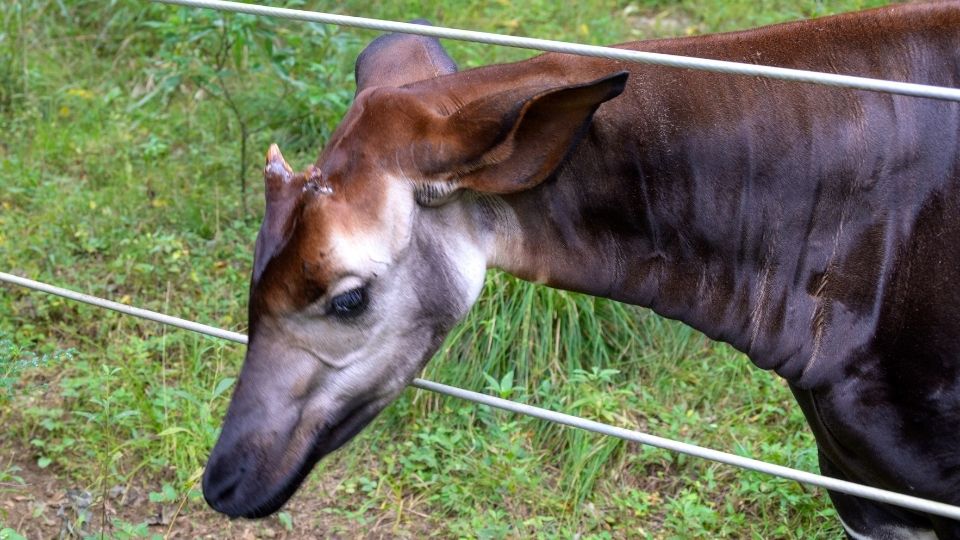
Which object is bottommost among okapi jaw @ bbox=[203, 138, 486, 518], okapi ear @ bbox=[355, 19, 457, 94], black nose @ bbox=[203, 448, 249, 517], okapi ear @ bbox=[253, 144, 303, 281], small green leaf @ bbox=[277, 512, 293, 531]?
small green leaf @ bbox=[277, 512, 293, 531]

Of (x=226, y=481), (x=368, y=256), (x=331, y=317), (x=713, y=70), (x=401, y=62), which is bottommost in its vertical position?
(x=226, y=481)

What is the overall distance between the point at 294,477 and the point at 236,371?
1927 mm

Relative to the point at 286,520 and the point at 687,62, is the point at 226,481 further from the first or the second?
the point at 286,520

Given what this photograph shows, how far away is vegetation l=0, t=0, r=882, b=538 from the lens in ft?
12.3

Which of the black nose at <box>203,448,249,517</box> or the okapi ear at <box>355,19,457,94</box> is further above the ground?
the okapi ear at <box>355,19,457,94</box>

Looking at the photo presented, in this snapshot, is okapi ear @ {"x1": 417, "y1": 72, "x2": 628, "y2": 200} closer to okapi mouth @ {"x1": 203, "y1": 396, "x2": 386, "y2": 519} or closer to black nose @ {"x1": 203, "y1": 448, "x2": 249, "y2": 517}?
okapi mouth @ {"x1": 203, "y1": 396, "x2": 386, "y2": 519}

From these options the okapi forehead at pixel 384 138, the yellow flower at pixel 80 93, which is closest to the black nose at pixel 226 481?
the okapi forehead at pixel 384 138

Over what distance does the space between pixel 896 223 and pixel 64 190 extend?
3904 mm

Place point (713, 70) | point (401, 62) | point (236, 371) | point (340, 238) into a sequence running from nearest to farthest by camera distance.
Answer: point (713, 70) → point (340, 238) → point (401, 62) → point (236, 371)

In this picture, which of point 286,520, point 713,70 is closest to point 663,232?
point 713,70

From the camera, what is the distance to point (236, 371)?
4172mm

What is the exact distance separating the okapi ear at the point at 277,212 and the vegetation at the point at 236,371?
48.3 inches

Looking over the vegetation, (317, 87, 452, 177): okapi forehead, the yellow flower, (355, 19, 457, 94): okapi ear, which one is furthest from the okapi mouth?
the yellow flower

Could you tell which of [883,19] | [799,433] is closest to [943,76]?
[883,19]
